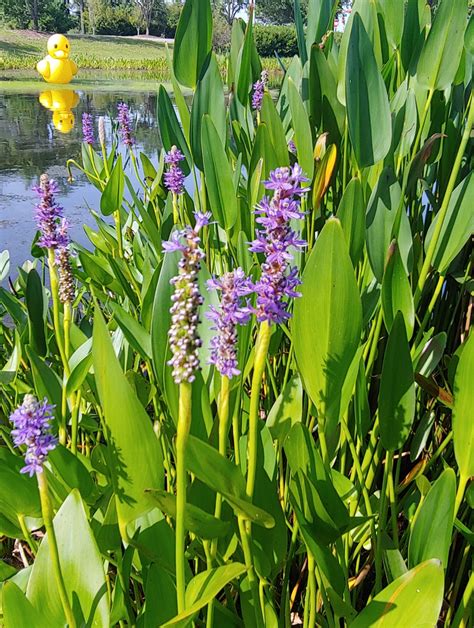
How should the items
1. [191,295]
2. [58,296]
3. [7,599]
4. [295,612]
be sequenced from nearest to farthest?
[191,295], [7,599], [58,296], [295,612]

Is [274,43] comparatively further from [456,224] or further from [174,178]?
[456,224]

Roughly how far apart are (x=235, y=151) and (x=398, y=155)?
431mm

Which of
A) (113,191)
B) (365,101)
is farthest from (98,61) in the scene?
(365,101)

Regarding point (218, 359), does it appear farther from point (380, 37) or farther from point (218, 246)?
point (380, 37)

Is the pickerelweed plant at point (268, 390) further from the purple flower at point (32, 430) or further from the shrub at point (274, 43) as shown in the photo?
the shrub at point (274, 43)

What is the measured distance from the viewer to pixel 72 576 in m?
0.62

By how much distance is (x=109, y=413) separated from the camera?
0.54m

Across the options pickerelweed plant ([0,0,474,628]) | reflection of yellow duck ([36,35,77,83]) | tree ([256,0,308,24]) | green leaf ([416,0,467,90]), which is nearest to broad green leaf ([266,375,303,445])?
pickerelweed plant ([0,0,474,628])

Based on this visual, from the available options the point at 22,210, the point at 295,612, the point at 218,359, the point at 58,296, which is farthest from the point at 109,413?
the point at 22,210

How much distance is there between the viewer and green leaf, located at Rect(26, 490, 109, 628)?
60 centimetres

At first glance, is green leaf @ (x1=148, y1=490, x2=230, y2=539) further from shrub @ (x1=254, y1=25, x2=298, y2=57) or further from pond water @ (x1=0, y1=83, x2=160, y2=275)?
shrub @ (x1=254, y1=25, x2=298, y2=57)

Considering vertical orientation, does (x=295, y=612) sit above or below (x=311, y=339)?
below

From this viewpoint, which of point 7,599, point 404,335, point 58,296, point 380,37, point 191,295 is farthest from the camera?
point 380,37

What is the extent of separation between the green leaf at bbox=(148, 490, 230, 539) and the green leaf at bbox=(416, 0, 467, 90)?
0.77m
